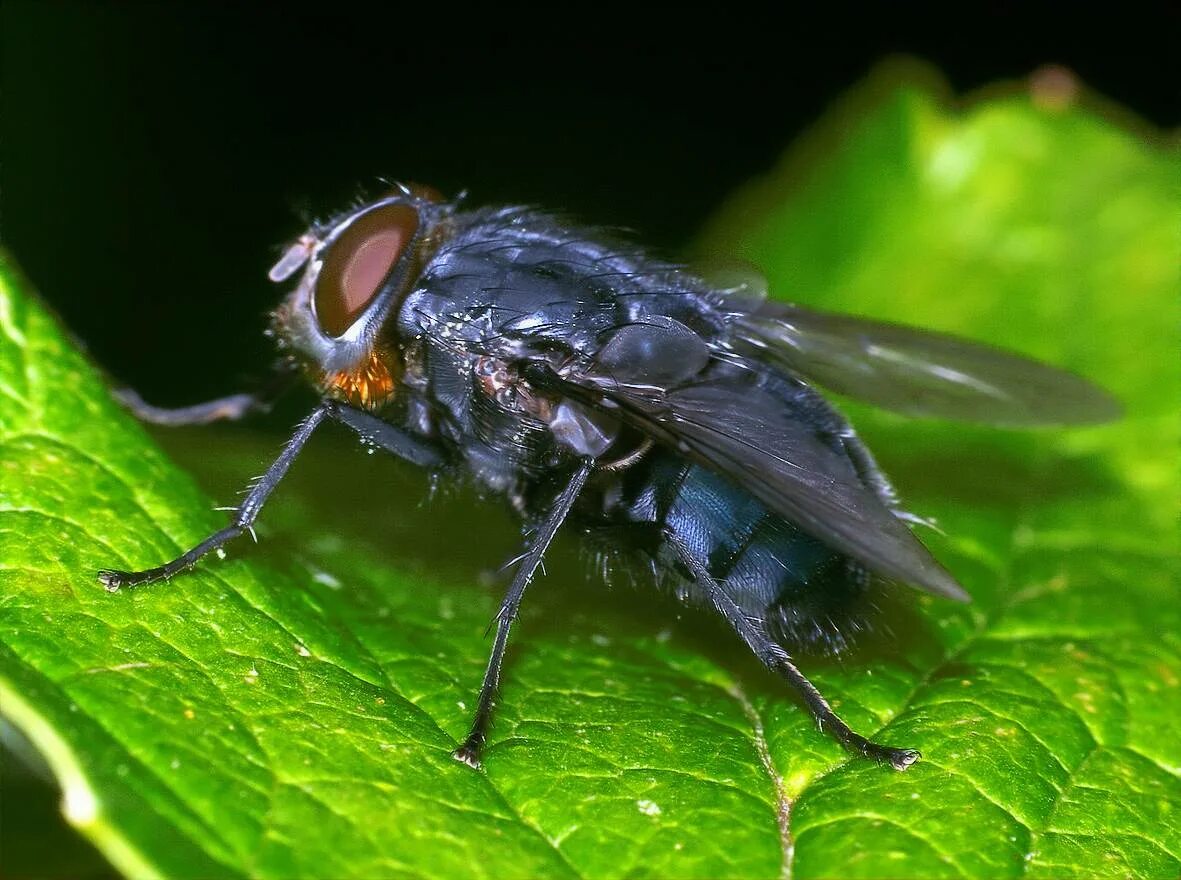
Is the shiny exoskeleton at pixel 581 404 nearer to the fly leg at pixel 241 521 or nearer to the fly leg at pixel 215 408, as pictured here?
the fly leg at pixel 241 521

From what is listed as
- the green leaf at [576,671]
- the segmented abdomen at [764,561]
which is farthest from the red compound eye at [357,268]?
the segmented abdomen at [764,561]

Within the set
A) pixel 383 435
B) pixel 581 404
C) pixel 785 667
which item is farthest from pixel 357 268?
pixel 785 667

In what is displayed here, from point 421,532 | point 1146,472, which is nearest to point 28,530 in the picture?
point 421,532

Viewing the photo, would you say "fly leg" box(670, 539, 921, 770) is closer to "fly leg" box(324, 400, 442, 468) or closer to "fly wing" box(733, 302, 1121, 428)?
"fly leg" box(324, 400, 442, 468)

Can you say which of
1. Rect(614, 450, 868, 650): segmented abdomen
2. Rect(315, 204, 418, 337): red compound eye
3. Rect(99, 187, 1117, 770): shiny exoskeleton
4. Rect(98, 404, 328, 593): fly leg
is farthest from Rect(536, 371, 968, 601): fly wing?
Rect(98, 404, 328, 593): fly leg

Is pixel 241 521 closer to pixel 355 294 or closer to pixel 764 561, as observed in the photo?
pixel 355 294

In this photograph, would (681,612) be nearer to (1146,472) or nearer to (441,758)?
(441,758)
